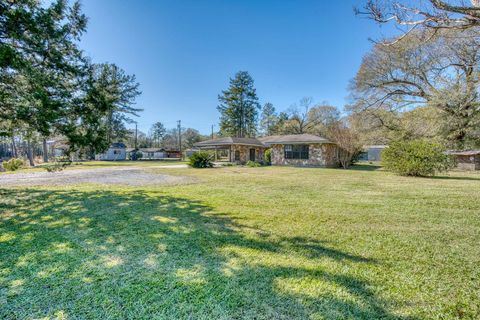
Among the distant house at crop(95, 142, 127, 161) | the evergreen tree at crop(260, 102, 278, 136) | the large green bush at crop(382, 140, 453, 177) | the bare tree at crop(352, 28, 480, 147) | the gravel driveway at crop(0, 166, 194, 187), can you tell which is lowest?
the gravel driveway at crop(0, 166, 194, 187)

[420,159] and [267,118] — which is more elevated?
[267,118]

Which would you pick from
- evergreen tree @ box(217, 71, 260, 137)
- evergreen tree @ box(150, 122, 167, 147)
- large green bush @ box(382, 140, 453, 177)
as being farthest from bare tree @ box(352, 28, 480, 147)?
evergreen tree @ box(150, 122, 167, 147)

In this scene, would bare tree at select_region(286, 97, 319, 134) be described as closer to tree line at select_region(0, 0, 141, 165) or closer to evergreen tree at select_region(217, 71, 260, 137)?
evergreen tree at select_region(217, 71, 260, 137)

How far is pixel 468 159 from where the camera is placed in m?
19.8

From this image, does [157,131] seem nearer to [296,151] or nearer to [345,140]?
[296,151]

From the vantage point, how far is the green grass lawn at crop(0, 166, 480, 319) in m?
2.03

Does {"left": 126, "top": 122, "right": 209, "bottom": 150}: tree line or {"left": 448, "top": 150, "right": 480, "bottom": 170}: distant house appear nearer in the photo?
{"left": 448, "top": 150, "right": 480, "bottom": 170}: distant house

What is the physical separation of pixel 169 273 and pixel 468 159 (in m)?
26.8

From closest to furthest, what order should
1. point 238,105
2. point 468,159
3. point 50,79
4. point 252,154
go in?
point 50,79 → point 468,159 → point 252,154 → point 238,105

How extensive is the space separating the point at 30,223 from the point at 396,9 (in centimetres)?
760

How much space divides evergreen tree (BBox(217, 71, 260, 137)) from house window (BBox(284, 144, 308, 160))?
828 inches

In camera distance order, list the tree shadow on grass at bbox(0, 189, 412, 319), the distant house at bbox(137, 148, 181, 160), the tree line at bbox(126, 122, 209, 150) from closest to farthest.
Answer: the tree shadow on grass at bbox(0, 189, 412, 319), the distant house at bbox(137, 148, 181, 160), the tree line at bbox(126, 122, 209, 150)

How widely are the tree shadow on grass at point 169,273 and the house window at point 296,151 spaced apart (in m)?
18.7

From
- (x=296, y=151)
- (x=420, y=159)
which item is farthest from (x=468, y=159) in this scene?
(x=296, y=151)
